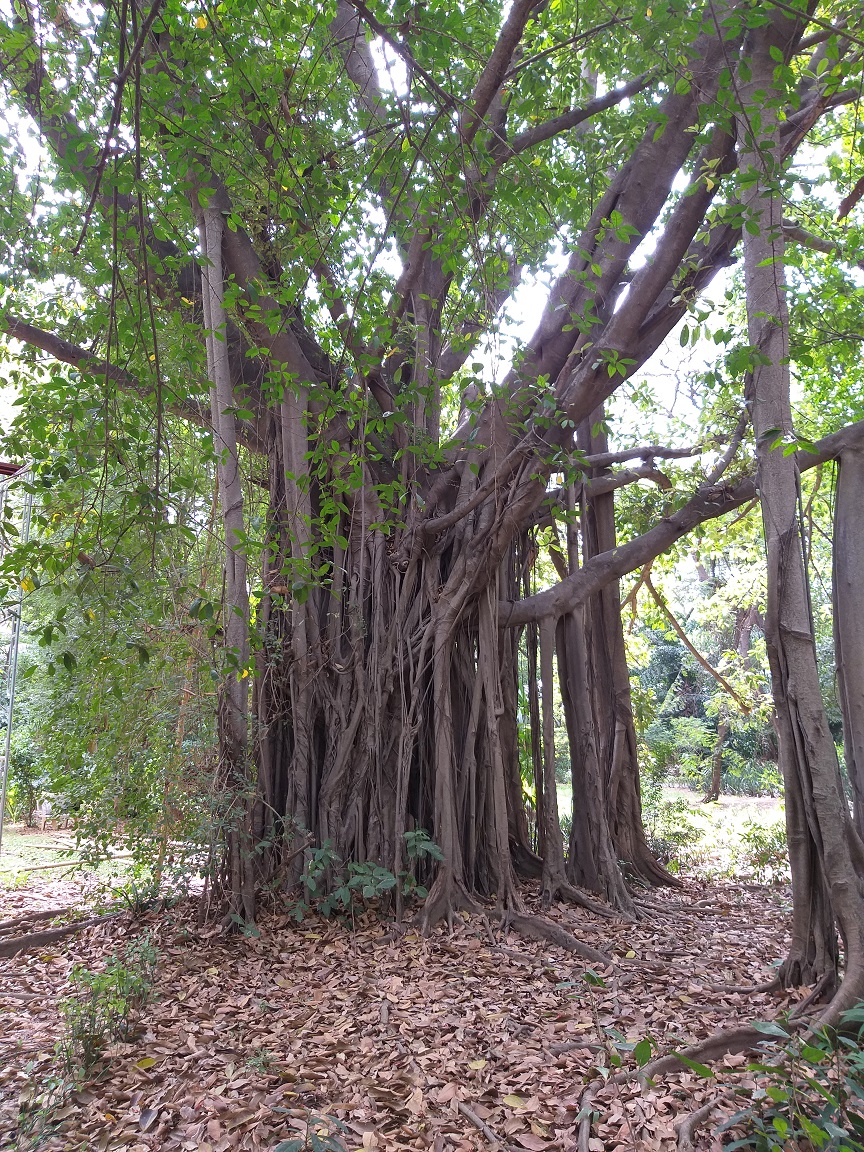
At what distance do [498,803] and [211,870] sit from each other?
5.55 feet

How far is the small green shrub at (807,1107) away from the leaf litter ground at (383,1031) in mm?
163

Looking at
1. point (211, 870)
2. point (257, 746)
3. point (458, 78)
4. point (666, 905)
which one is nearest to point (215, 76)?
point (458, 78)

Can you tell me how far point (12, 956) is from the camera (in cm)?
413

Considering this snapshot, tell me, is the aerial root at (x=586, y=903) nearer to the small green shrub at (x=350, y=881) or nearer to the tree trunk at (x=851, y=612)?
the small green shrub at (x=350, y=881)

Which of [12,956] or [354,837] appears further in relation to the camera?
[354,837]

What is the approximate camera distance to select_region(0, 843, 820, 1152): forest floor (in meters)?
2.37

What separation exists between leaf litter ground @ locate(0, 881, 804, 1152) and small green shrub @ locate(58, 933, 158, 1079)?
0.24ft

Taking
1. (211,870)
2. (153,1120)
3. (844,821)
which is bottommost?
(153,1120)

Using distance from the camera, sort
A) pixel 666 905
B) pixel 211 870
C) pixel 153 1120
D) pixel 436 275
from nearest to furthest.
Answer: pixel 153 1120 < pixel 211 870 < pixel 666 905 < pixel 436 275

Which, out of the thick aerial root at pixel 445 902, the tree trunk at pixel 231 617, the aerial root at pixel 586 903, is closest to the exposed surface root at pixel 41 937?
the tree trunk at pixel 231 617

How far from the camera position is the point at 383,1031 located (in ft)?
9.88

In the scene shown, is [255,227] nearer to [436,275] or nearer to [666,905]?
[436,275]

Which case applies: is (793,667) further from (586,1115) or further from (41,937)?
(41,937)

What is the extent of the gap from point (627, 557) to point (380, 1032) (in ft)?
10.3
